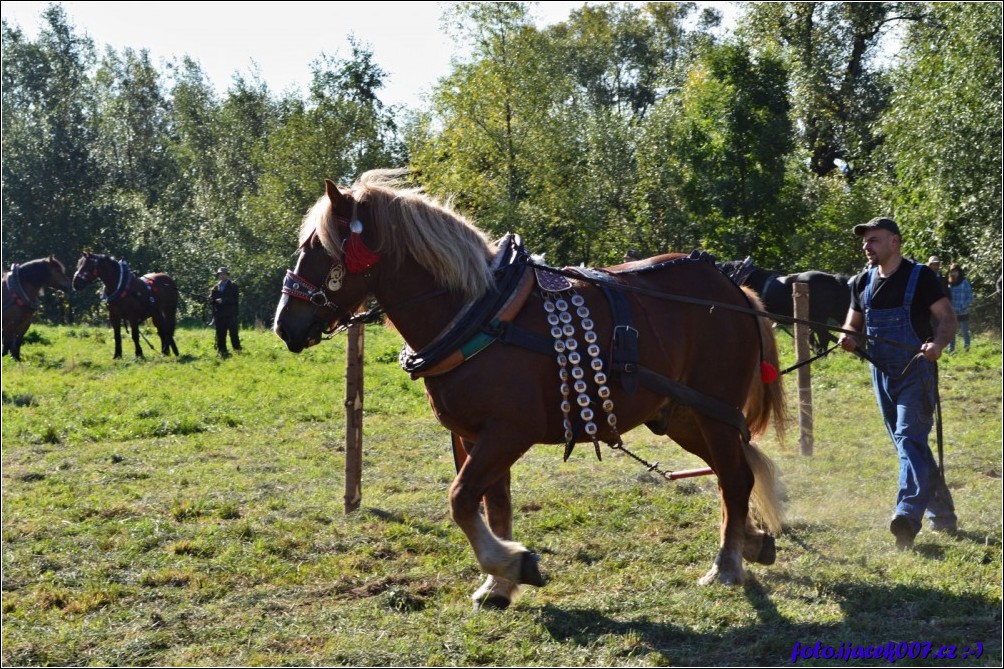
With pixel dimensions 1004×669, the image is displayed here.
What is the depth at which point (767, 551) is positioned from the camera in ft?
18.8

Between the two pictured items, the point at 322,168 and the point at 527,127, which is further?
the point at 527,127

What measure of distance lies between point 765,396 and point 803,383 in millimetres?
3892

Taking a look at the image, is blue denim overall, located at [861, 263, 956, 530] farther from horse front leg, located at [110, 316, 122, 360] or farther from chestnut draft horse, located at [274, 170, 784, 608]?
horse front leg, located at [110, 316, 122, 360]

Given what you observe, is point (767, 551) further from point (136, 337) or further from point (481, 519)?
point (136, 337)

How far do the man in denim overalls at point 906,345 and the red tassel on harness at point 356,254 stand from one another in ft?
9.85

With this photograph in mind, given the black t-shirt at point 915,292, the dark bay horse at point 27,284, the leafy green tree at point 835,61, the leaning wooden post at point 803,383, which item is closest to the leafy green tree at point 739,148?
the leafy green tree at point 835,61

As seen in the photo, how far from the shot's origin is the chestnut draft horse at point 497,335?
4719 millimetres

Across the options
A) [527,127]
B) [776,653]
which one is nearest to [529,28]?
[527,127]

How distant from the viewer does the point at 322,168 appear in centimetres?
2172

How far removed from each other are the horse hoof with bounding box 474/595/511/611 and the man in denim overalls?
8.15 feet

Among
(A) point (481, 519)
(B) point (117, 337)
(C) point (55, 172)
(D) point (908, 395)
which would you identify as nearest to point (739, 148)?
(B) point (117, 337)

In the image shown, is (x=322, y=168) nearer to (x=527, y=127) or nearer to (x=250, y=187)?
(x=250, y=187)

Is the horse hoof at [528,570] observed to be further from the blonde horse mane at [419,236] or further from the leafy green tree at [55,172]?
the leafy green tree at [55,172]

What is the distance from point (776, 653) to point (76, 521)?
520cm
